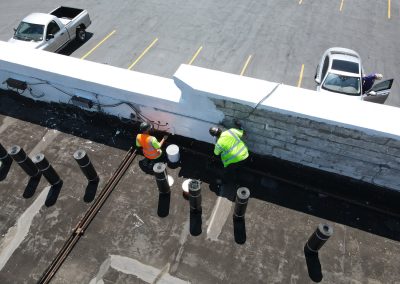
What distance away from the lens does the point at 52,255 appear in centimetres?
621

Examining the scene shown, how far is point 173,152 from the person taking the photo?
7367 millimetres

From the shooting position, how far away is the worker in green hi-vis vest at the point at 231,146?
6625 millimetres

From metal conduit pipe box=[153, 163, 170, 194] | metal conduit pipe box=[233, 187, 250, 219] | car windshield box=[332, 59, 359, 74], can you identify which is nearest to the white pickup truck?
metal conduit pipe box=[153, 163, 170, 194]

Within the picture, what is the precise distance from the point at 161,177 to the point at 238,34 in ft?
58.0

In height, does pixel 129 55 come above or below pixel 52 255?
below

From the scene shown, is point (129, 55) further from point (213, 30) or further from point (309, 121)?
point (309, 121)

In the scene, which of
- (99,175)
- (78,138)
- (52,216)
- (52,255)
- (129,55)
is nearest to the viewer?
→ (52,255)

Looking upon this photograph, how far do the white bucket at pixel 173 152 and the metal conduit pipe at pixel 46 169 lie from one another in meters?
2.53

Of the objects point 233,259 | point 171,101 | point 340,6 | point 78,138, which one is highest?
point 171,101

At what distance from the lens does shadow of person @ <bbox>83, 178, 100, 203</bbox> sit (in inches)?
274

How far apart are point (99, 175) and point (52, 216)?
1.28 metres

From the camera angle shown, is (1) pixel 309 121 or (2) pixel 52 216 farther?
(2) pixel 52 216

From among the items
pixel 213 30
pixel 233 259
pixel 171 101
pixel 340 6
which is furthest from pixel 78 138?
pixel 340 6

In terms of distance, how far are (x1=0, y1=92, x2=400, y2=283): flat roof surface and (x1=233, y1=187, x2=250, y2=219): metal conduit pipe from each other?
256 millimetres
